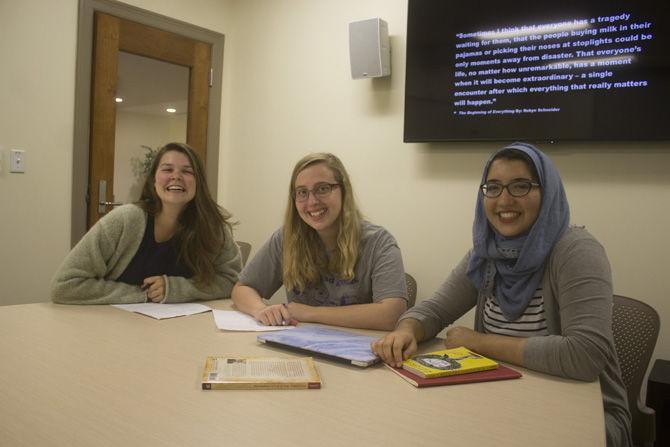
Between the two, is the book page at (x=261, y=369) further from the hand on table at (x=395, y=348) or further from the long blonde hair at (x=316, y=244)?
the long blonde hair at (x=316, y=244)

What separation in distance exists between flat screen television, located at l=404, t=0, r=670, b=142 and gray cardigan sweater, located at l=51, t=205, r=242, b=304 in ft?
5.23

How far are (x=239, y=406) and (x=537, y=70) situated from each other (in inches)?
88.2

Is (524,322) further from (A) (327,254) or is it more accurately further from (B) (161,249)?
(B) (161,249)

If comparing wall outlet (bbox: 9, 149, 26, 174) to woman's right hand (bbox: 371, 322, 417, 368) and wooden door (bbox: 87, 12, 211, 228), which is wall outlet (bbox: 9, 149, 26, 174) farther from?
woman's right hand (bbox: 371, 322, 417, 368)

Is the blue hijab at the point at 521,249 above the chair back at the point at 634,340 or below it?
above

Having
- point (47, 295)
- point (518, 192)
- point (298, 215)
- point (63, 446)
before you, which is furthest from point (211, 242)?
point (47, 295)

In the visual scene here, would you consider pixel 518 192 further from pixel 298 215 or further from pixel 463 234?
pixel 463 234

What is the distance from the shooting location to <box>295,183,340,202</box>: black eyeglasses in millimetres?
1917

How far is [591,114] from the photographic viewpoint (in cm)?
244

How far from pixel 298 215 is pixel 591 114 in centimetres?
147

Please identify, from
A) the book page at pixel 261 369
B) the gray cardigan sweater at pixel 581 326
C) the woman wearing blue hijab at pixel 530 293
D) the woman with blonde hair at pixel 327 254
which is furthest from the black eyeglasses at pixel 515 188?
the book page at pixel 261 369

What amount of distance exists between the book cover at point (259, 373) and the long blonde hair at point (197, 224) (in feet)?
2.94

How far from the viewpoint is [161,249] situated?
6.86 feet

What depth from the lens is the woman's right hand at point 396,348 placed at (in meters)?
1.29
